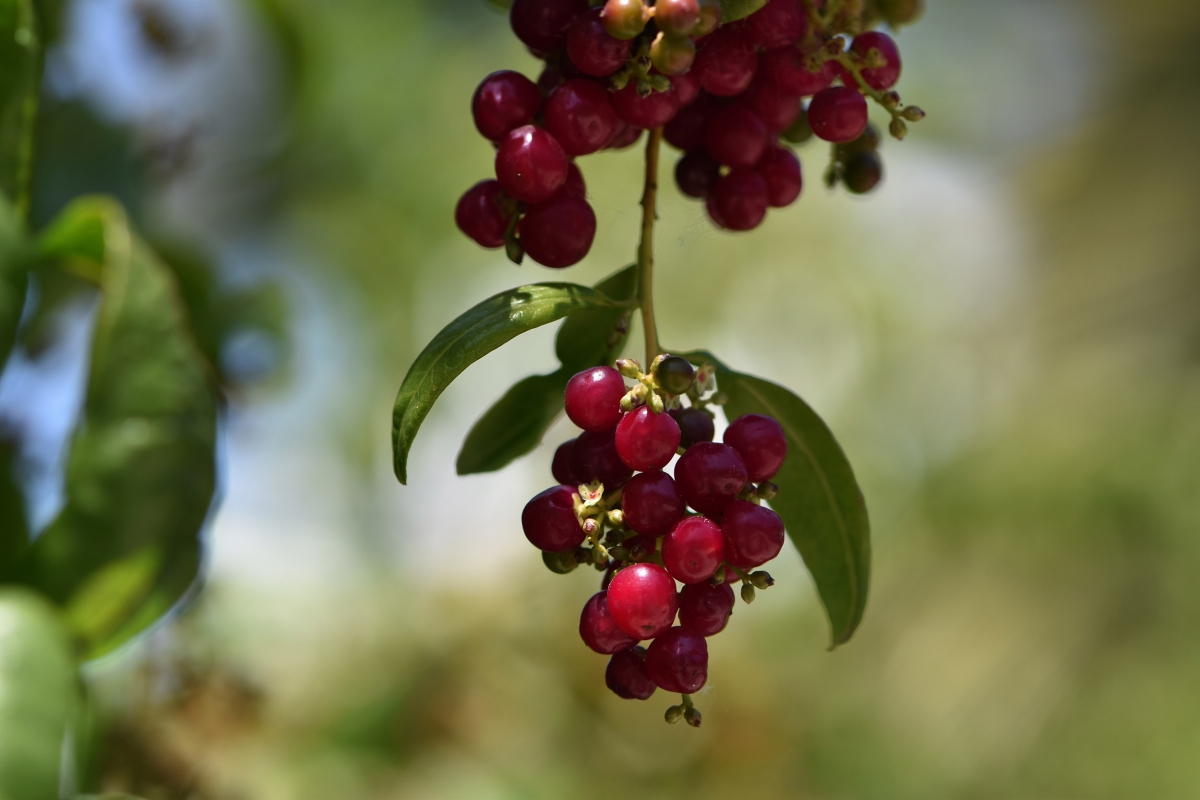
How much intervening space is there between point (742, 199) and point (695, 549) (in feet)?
0.52

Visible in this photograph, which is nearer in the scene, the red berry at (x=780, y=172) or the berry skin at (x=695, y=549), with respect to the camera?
the berry skin at (x=695, y=549)

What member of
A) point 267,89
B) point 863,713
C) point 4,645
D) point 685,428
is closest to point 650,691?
point 685,428

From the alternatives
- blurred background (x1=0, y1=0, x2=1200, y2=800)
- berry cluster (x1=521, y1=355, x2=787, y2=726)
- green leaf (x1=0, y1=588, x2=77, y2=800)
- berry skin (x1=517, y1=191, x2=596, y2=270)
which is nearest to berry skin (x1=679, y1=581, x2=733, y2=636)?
berry cluster (x1=521, y1=355, x2=787, y2=726)

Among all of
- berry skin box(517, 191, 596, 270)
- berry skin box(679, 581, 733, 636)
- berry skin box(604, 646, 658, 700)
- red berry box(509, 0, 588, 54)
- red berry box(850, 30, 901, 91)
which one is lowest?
berry skin box(604, 646, 658, 700)

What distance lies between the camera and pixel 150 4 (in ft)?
2.34

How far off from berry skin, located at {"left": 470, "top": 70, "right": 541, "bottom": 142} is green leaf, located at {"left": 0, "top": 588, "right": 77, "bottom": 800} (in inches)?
12.1

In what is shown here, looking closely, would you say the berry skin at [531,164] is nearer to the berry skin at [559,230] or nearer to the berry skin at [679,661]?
the berry skin at [559,230]

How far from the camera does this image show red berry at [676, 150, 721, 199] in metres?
0.38

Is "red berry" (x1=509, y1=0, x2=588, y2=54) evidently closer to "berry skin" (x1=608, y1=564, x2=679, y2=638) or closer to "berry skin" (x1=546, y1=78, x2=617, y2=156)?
"berry skin" (x1=546, y1=78, x2=617, y2=156)

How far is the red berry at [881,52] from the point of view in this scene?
33cm

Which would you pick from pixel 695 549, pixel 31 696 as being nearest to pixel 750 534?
pixel 695 549

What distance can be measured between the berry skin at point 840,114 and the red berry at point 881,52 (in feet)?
0.06

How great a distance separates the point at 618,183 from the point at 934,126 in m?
0.81

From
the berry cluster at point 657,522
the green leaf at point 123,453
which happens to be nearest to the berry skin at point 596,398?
the berry cluster at point 657,522
